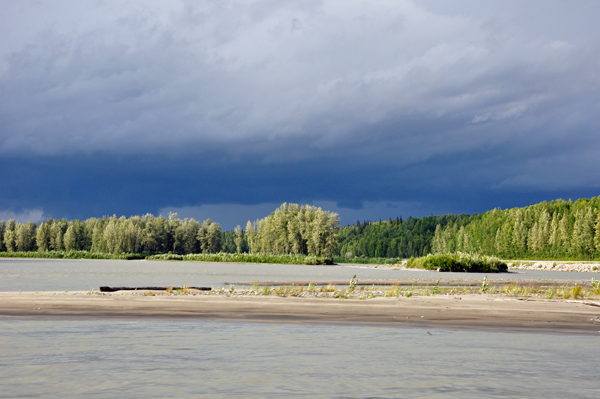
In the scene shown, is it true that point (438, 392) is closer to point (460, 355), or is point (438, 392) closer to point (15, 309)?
point (460, 355)

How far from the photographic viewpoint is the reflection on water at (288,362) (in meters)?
8.71

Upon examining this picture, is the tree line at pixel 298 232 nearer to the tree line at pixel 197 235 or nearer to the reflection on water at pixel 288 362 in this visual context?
the tree line at pixel 197 235

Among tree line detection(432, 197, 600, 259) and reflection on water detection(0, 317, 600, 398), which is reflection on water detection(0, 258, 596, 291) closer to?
reflection on water detection(0, 317, 600, 398)

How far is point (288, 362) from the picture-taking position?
10.8 metres

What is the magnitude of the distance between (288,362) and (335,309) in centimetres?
1068

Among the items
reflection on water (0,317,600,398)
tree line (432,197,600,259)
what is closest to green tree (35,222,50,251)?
tree line (432,197,600,259)

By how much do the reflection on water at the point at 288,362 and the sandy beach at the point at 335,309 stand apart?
2643mm

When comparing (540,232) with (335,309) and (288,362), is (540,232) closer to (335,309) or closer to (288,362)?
(335,309)

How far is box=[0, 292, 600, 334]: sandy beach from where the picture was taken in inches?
711

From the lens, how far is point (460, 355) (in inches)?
459

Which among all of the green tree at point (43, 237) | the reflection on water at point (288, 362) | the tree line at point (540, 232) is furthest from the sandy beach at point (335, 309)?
the green tree at point (43, 237)

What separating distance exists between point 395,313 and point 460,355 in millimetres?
8415

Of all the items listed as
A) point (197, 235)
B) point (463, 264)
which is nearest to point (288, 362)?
point (463, 264)

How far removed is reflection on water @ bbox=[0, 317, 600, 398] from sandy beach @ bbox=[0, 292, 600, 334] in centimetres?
264
